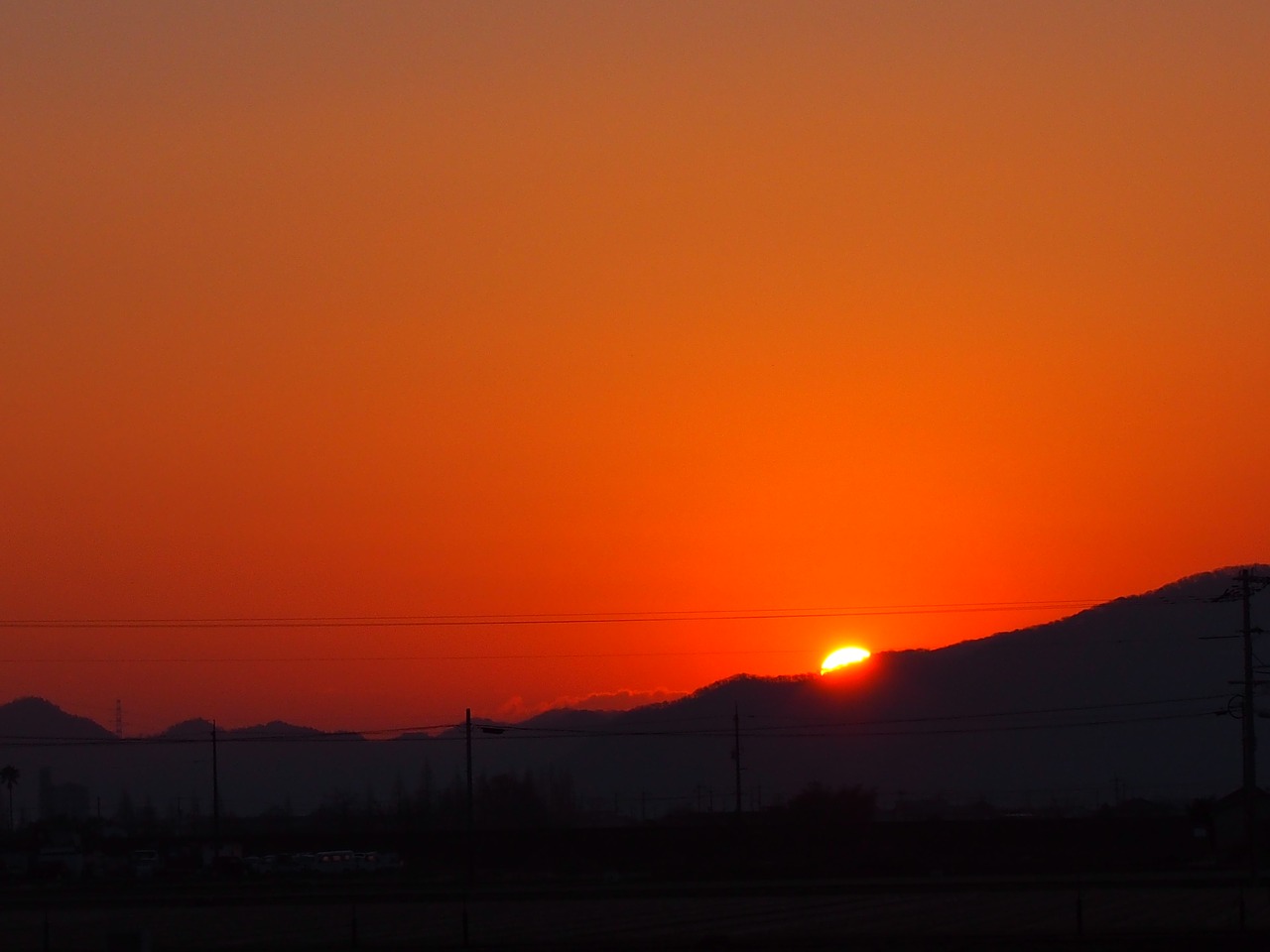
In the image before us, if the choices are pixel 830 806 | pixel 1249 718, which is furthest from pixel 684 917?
pixel 830 806

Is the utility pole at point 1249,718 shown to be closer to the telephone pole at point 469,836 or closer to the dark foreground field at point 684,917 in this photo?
the dark foreground field at point 684,917

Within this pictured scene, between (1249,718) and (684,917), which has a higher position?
(1249,718)

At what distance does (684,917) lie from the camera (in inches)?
2072

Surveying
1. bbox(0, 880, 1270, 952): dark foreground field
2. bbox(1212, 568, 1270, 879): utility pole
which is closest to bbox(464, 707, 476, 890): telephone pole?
bbox(0, 880, 1270, 952): dark foreground field

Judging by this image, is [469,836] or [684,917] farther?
[469,836]

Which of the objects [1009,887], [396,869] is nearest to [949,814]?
[396,869]

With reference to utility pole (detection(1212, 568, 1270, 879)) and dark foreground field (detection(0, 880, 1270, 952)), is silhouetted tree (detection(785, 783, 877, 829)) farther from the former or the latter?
dark foreground field (detection(0, 880, 1270, 952))

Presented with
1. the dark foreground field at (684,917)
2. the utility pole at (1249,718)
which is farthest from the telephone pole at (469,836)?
the utility pole at (1249,718)

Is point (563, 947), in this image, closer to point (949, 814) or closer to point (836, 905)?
point (836, 905)

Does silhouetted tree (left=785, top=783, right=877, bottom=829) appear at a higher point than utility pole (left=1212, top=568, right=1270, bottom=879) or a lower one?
lower

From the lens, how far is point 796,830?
106438 millimetres

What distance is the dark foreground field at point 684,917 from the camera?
43.0m

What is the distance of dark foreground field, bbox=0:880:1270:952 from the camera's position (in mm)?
43000

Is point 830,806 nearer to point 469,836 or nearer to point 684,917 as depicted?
point 469,836
